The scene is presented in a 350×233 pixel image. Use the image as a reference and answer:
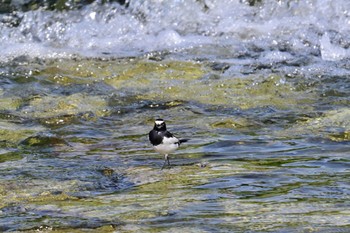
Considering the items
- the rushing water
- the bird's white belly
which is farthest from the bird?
the rushing water

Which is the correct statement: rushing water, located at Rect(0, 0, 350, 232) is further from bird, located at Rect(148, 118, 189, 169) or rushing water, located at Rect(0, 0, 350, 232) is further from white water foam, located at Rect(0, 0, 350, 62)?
bird, located at Rect(148, 118, 189, 169)

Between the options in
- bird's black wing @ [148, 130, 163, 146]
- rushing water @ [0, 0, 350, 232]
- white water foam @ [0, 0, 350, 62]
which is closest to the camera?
rushing water @ [0, 0, 350, 232]

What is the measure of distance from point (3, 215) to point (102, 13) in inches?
328

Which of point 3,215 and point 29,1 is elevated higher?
point 29,1

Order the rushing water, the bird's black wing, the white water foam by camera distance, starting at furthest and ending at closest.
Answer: the white water foam
the bird's black wing
the rushing water

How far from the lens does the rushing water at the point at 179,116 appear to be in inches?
224

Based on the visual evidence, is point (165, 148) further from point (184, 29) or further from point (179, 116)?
point (184, 29)

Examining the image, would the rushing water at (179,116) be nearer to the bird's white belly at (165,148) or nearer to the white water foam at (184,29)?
the white water foam at (184,29)

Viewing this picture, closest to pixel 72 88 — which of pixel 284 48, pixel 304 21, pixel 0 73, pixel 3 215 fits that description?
pixel 0 73

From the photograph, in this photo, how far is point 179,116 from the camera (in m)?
9.09

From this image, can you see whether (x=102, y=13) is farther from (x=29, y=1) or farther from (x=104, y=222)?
(x=104, y=222)

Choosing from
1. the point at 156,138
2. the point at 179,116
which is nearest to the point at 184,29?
the point at 179,116

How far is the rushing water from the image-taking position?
570 centimetres

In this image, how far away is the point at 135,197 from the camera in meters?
6.06
